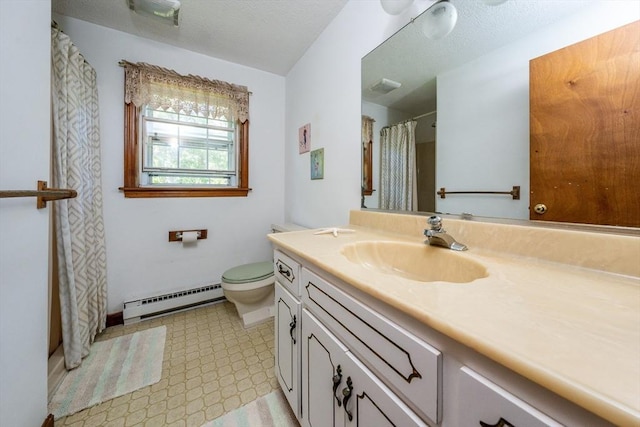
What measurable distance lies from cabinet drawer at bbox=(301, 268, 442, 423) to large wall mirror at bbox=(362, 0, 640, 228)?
0.64 meters

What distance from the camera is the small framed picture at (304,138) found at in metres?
1.96

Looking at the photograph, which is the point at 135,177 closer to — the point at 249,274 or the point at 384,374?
the point at 249,274

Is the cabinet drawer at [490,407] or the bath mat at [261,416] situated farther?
the bath mat at [261,416]

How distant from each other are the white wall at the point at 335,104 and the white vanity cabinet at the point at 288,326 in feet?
2.25

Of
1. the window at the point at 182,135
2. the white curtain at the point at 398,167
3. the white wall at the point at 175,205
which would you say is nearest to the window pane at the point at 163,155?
the window at the point at 182,135

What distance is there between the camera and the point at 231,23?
1.65m

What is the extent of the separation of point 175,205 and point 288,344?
161 centimetres

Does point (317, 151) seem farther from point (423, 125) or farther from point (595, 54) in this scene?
point (595, 54)

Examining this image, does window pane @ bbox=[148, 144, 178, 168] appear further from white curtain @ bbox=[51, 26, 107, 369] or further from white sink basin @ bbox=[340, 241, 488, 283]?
white sink basin @ bbox=[340, 241, 488, 283]

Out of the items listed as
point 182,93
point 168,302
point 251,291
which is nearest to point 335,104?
point 182,93

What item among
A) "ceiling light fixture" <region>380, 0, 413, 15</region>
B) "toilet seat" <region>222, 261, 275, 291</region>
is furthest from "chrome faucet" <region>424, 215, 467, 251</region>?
"toilet seat" <region>222, 261, 275, 291</region>

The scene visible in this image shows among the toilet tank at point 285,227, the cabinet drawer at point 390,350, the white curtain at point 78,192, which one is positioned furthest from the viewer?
the toilet tank at point 285,227

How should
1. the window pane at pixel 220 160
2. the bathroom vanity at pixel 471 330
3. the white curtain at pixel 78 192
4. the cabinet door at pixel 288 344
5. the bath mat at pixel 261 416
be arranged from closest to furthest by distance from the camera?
the bathroom vanity at pixel 471 330 < the cabinet door at pixel 288 344 < the bath mat at pixel 261 416 < the white curtain at pixel 78 192 < the window pane at pixel 220 160

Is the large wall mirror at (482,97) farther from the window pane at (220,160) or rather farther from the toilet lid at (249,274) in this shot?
the window pane at (220,160)
